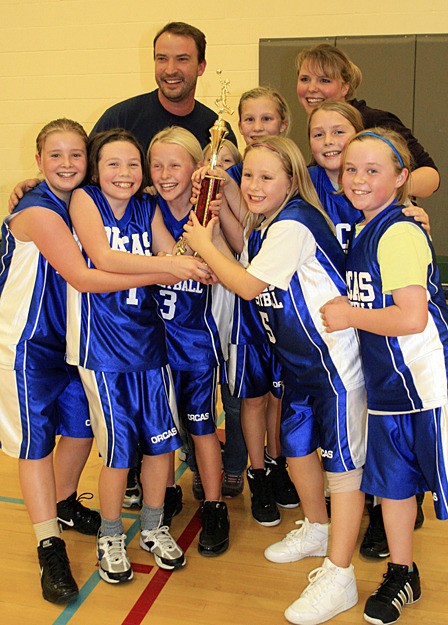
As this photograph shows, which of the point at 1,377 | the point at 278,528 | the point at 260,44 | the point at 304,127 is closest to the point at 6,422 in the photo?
the point at 1,377

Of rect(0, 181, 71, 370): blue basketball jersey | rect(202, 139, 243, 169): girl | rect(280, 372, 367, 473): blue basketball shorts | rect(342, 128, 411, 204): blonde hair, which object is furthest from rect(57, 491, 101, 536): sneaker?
rect(342, 128, 411, 204): blonde hair

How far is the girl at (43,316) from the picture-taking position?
2.45 metres

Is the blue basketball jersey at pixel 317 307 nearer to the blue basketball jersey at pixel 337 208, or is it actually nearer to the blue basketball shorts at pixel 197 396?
the blue basketball jersey at pixel 337 208

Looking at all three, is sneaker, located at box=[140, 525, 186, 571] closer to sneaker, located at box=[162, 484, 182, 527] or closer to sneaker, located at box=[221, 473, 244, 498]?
sneaker, located at box=[162, 484, 182, 527]

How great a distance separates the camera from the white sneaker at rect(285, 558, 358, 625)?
2.33m

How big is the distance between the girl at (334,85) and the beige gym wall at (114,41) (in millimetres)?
3893

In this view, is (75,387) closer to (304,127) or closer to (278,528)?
(278,528)

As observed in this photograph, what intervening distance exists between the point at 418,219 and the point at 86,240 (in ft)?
3.65

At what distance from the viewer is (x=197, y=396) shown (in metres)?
2.78

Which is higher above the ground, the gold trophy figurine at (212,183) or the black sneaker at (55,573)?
the gold trophy figurine at (212,183)

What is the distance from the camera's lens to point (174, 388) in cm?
273

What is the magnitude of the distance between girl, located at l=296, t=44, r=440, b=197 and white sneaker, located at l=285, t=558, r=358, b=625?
146 centimetres

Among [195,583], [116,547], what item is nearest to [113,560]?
[116,547]

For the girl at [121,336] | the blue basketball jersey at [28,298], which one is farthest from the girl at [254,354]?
the blue basketball jersey at [28,298]
